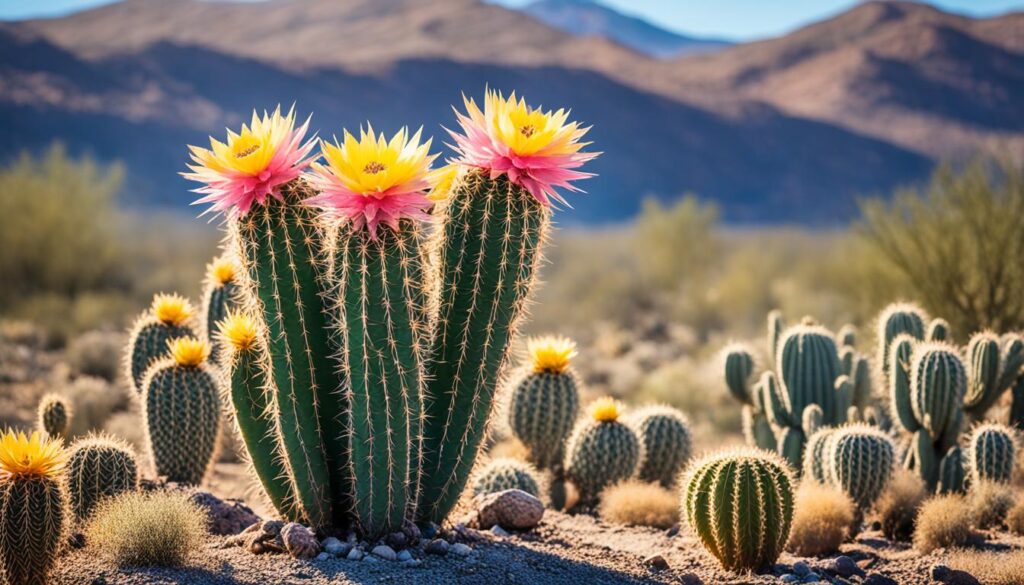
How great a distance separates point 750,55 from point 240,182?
88307mm

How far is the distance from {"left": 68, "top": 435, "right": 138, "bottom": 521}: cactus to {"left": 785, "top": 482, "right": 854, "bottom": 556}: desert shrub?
4.12 meters

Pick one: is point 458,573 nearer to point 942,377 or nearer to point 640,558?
point 640,558

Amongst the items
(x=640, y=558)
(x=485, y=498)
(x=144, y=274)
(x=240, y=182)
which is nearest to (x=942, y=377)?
(x=640, y=558)

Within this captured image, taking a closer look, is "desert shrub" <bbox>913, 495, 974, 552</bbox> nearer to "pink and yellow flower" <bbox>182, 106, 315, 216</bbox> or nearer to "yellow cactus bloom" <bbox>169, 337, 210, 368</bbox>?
"pink and yellow flower" <bbox>182, 106, 315, 216</bbox>

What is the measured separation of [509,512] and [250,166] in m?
2.66

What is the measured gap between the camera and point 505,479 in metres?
7.08

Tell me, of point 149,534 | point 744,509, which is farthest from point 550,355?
point 149,534

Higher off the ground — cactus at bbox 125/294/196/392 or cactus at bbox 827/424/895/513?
cactus at bbox 125/294/196/392

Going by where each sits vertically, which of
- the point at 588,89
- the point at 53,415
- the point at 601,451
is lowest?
the point at 601,451

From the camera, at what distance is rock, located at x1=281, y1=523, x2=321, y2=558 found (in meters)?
5.02

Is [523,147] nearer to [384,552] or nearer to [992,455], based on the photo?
[384,552]

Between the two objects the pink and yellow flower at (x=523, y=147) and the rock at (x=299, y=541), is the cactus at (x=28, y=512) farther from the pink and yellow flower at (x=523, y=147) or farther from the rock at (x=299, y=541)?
the pink and yellow flower at (x=523, y=147)

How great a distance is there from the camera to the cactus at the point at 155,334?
779 cm

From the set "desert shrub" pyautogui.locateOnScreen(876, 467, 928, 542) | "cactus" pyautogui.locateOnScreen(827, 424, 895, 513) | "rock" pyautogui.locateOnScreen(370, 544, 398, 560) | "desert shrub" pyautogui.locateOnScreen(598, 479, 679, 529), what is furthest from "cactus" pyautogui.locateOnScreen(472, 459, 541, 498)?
"desert shrub" pyautogui.locateOnScreen(876, 467, 928, 542)
